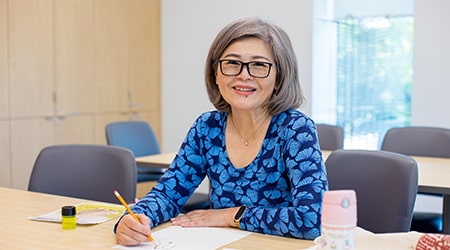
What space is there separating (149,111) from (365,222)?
12.7 ft

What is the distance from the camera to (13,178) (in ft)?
15.6

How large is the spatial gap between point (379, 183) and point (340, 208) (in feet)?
3.75

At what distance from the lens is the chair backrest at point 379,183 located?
7.14ft

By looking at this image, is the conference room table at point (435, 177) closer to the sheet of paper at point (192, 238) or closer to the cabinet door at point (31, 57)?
the sheet of paper at point (192, 238)

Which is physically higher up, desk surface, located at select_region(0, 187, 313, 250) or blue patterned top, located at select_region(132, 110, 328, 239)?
blue patterned top, located at select_region(132, 110, 328, 239)

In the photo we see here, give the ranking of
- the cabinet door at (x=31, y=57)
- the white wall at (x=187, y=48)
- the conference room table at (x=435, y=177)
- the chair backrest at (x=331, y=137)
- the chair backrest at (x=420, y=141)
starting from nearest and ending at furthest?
the conference room table at (x=435, y=177), the chair backrest at (x=420, y=141), the chair backrest at (x=331, y=137), the cabinet door at (x=31, y=57), the white wall at (x=187, y=48)

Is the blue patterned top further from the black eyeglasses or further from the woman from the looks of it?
the black eyeglasses

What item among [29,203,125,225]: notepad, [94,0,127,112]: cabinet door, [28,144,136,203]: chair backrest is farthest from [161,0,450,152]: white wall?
[29,203,125,225]: notepad

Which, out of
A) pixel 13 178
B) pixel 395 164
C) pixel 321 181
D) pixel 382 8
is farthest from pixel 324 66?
pixel 321 181

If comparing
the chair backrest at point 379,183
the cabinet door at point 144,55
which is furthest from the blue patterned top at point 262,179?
the cabinet door at point 144,55

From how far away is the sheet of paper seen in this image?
67.6 inches

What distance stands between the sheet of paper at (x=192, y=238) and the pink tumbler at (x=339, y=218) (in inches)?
20.8

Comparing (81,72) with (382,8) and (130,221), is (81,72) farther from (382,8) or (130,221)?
(130,221)

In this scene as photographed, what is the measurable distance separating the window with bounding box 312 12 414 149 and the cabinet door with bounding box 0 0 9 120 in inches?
97.6
